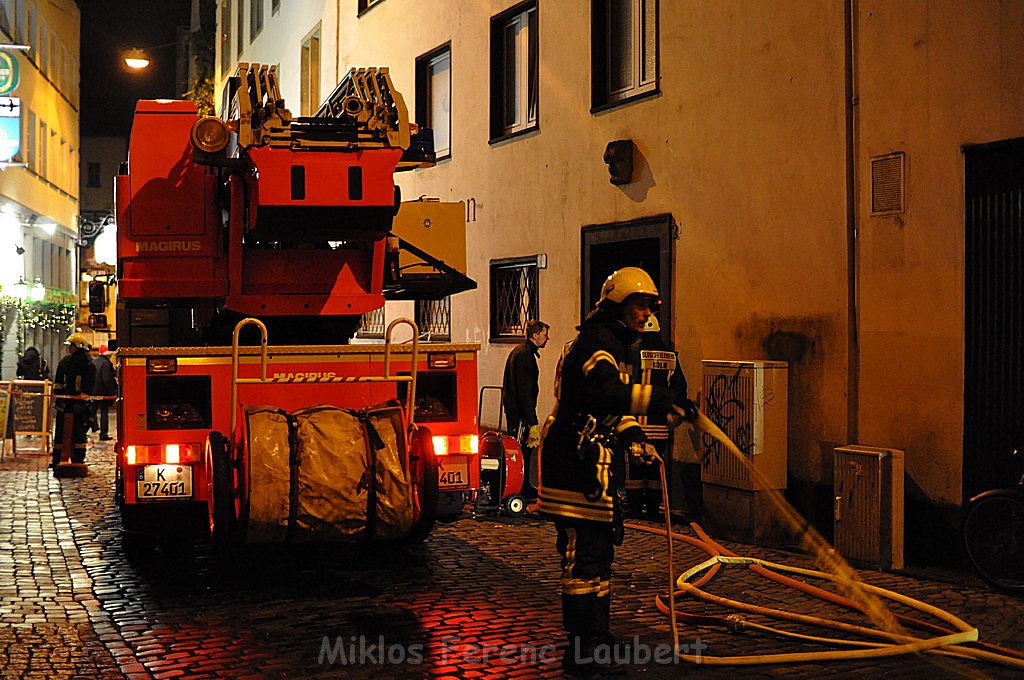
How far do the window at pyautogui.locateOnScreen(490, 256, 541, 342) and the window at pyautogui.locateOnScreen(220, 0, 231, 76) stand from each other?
2118cm

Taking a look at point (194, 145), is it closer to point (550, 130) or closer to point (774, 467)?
point (774, 467)

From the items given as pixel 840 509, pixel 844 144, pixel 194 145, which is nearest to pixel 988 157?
pixel 844 144

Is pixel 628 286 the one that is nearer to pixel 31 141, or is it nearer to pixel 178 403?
pixel 178 403

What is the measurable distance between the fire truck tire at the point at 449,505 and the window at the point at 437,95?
9904 millimetres

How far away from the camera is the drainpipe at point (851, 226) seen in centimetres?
1004

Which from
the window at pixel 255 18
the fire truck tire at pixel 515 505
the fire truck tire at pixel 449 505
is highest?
the window at pixel 255 18

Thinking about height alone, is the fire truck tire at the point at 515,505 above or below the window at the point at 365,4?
below

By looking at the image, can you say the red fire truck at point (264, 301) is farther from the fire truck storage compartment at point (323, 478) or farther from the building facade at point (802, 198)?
the building facade at point (802, 198)

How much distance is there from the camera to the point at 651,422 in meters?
11.6

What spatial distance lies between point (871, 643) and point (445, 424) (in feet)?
11.4

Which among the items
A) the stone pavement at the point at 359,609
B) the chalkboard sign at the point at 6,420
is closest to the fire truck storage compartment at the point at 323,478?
the stone pavement at the point at 359,609

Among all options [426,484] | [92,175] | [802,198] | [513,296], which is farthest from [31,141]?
[92,175]

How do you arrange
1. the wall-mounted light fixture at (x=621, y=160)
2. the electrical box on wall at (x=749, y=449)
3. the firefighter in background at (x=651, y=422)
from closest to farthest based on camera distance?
the electrical box on wall at (x=749, y=449) → the firefighter in background at (x=651, y=422) → the wall-mounted light fixture at (x=621, y=160)

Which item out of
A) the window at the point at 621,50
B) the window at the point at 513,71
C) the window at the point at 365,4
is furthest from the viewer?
the window at the point at 365,4
